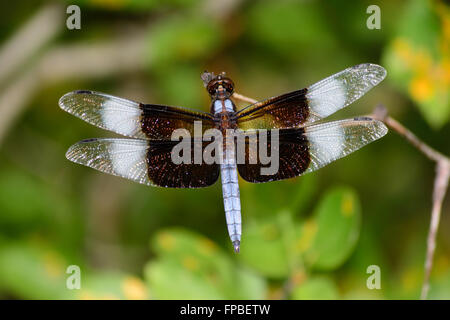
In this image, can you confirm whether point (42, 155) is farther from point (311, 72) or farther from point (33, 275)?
point (311, 72)

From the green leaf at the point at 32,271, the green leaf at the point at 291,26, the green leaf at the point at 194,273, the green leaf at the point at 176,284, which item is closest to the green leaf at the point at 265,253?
the green leaf at the point at 194,273

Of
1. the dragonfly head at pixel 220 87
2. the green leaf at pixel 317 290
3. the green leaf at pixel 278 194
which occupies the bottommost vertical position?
the green leaf at pixel 317 290

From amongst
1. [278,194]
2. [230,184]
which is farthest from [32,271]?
[278,194]

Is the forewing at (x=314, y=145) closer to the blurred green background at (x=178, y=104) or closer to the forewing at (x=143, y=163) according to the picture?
the forewing at (x=143, y=163)

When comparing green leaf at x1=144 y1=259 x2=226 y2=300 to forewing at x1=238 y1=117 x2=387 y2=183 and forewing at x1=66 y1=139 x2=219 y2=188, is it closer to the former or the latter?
forewing at x1=66 y1=139 x2=219 y2=188

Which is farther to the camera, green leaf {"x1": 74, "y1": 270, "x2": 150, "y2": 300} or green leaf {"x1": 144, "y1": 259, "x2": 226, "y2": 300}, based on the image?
green leaf {"x1": 74, "y1": 270, "x2": 150, "y2": 300}

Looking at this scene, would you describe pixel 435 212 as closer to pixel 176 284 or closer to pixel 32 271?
pixel 176 284

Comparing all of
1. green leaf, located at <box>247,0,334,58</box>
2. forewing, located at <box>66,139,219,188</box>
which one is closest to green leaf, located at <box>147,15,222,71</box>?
green leaf, located at <box>247,0,334,58</box>
